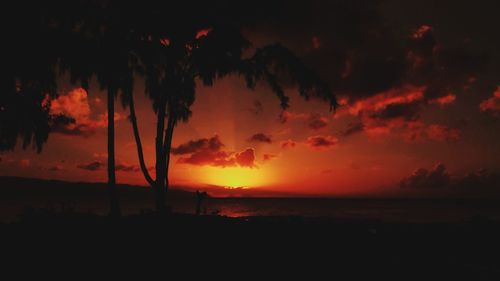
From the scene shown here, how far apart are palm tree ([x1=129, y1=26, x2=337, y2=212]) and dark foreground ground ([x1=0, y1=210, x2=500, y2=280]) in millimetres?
4234

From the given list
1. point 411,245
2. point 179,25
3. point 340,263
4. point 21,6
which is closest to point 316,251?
point 340,263

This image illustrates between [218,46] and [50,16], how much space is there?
5.96 m

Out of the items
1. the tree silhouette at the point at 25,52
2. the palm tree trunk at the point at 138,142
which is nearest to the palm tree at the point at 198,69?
the palm tree trunk at the point at 138,142

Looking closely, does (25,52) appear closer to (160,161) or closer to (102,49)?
(102,49)

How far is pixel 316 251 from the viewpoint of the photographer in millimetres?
11055

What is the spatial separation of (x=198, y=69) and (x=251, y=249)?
8.30m

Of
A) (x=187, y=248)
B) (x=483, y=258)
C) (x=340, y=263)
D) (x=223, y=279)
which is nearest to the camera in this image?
(x=223, y=279)

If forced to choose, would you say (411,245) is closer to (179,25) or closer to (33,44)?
(179,25)

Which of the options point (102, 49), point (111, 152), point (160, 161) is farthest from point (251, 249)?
point (102, 49)

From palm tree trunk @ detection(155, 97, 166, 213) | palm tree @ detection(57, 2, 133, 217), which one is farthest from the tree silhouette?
palm tree trunk @ detection(155, 97, 166, 213)

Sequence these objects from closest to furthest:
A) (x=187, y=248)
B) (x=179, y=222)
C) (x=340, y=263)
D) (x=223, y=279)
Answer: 1. (x=223, y=279)
2. (x=340, y=263)
3. (x=187, y=248)
4. (x=179, y=222)

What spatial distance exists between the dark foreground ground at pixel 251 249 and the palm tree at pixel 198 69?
4234 mm

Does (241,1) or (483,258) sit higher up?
(241,1)

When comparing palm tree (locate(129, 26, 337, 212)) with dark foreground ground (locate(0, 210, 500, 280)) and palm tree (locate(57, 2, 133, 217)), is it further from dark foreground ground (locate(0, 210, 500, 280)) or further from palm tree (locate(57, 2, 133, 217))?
dark foreground ground (locate(0, 210, 500, 280))
